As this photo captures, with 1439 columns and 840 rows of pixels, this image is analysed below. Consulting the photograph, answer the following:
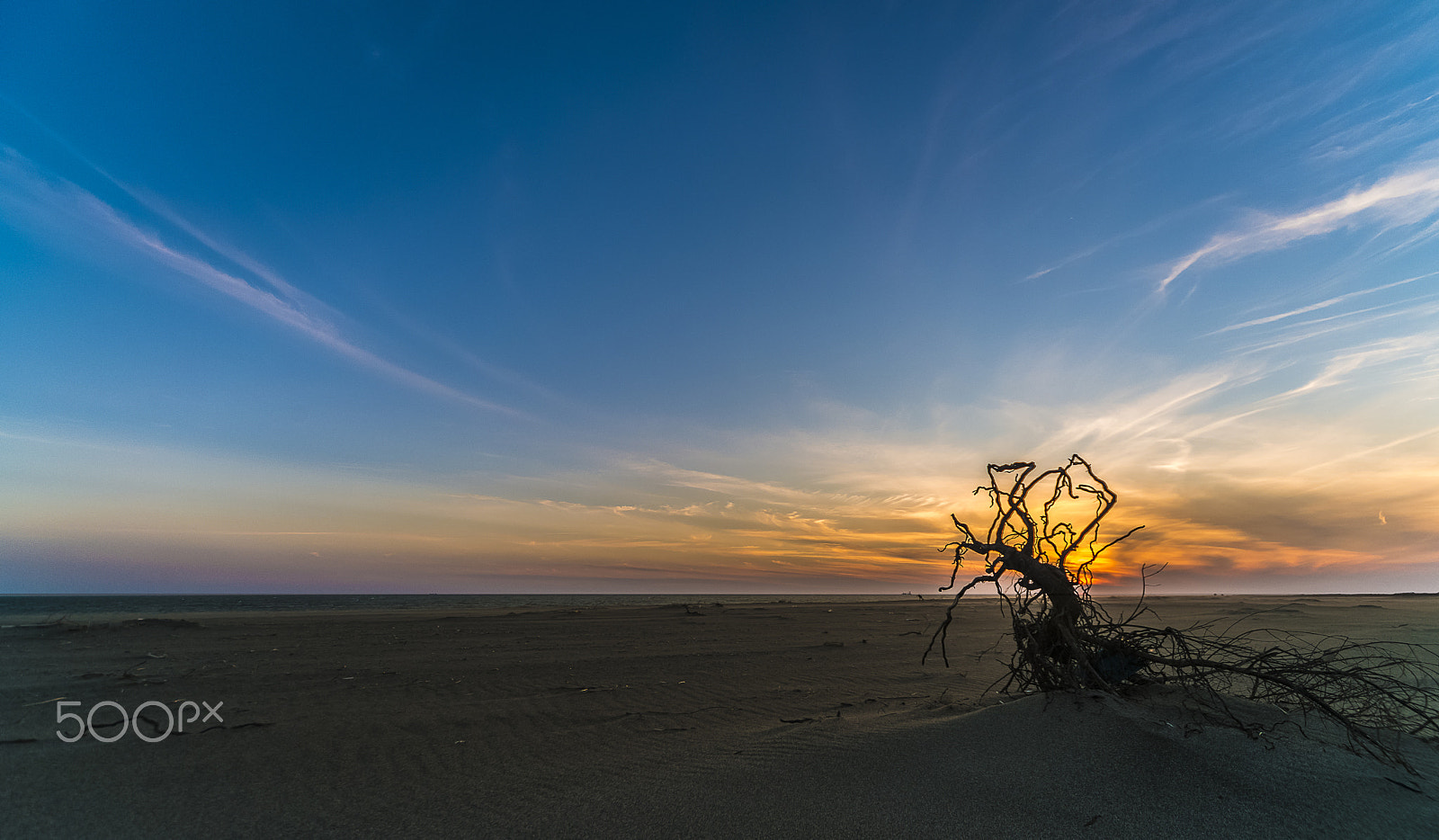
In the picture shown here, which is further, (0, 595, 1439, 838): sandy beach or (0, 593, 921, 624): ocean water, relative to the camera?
(0, 593, 921, 624): ocean water

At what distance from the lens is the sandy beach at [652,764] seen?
4328 mm

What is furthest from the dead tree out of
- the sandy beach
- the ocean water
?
the ocean water

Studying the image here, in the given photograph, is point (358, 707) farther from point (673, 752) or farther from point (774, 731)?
point (774, 731)

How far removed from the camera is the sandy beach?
4.33 m

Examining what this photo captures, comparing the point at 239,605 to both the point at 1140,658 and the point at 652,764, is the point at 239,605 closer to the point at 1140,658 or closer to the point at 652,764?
the point at 652,764

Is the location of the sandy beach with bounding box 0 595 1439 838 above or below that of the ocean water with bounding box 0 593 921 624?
above

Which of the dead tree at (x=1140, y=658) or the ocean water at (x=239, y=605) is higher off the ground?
the dead tree at (x=1140, y=658)

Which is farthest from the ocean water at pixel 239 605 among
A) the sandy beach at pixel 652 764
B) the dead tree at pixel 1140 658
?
the dead tree at pixel 1140 658

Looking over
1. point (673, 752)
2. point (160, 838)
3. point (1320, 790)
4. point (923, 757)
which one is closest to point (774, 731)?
point (673, 752)

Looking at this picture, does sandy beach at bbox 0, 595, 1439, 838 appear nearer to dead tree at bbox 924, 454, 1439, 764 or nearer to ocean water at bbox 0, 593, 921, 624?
dead tree at bbox 924, 454, 1439, 764

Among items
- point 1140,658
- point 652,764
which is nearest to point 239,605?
point 652,764

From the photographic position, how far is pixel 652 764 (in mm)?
6164

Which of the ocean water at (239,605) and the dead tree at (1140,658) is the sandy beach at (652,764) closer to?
the dead tree at (1140,658)

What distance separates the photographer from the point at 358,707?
8.89 metres
